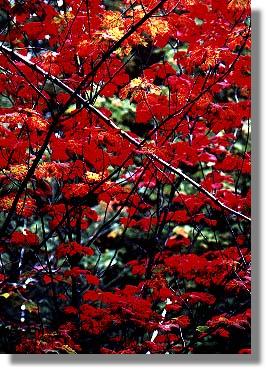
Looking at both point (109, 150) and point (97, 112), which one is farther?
point (109, 150)

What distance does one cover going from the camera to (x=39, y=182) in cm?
282

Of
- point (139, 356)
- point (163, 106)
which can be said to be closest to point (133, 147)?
point (163, 106)

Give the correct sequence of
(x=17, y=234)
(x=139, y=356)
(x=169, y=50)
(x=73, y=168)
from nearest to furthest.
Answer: (x=139, y=356)
(x=73, y=168)
(x=17, y=234)
(x=169, y=50)

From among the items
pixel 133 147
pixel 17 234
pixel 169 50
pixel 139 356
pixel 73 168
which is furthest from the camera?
pixel 169 50

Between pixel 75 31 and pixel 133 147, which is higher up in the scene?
pixel 75 31

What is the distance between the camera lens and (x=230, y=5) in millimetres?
2432

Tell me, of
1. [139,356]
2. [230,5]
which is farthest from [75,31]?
[139,356]

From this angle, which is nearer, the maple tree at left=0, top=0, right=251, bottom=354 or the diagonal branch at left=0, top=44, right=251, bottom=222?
the diagonal branch at left=0, top=44, right=251, bottom=222

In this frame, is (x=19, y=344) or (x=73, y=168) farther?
(x=73, y=168)

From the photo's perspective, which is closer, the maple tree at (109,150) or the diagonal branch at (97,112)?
the diagonal branch at (97,112)

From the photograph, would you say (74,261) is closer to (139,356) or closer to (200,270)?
(200,270)

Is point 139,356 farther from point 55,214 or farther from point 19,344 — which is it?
point 55,214

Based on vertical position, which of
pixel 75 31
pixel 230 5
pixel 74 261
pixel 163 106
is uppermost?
pixel 230 5

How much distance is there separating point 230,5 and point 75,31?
0.77 metres
